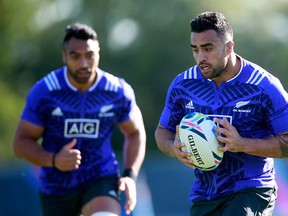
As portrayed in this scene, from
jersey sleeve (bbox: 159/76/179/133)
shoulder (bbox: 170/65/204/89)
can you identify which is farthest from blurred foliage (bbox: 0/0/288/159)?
shoulder (bbox: 170/65/204/89)

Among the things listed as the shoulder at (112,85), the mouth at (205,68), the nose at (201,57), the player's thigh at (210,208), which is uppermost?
the shoulder at (112,85)

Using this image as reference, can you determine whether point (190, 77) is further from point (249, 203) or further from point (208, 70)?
point (249, 203)

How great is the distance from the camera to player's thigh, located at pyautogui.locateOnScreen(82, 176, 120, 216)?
32.7 feet

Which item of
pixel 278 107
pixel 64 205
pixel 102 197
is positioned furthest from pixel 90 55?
pixel 278 107

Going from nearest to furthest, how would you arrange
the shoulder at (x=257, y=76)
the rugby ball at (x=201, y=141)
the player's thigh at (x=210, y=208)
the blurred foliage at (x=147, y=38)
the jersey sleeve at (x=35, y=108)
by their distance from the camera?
the rugby ball at (x=201, y=141) → the shoulder at (x=257, y=76) → the player's thigh at (x=210, y=208) → the jersey sleeve at (x=35, y=108) → the blurred foliage at (x=147, y=38)

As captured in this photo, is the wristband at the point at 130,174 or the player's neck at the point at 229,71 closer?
the player's neck at the point at 229,71

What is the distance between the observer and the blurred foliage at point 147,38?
129 feet

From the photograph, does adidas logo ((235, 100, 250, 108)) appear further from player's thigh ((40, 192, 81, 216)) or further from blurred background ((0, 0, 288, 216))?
blurred background ((0, 0, 288, 216))

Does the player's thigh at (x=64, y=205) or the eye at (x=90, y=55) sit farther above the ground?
the eye at (x=90, y=55)

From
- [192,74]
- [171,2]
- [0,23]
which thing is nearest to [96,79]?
[192,74]

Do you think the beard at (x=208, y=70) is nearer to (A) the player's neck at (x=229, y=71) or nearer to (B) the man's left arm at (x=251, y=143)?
(A) the player's neck at (x=229, y=71)

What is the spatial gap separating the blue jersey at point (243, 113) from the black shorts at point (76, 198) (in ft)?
5.69

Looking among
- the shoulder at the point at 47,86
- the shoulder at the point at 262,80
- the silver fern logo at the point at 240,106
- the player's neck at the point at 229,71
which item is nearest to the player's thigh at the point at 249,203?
the silver fern logo at the point at 240,106

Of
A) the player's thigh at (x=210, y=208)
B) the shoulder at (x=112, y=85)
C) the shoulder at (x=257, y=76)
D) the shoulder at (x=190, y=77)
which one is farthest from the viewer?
the shoulder at (x=112, y=85)
